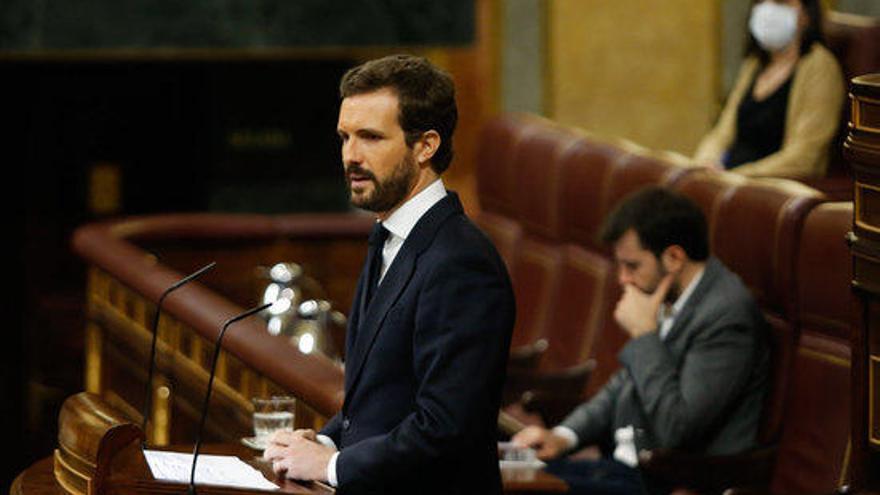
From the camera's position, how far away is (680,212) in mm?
4164

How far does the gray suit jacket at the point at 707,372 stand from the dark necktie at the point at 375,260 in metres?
1.50

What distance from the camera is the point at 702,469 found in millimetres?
4012

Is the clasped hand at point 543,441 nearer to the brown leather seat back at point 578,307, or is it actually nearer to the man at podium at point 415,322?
the brown leather seat back at point 578,307

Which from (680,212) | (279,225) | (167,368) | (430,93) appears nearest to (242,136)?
(279,225)

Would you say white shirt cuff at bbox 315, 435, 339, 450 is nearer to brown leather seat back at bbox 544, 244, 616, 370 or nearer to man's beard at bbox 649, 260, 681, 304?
man's beard at bbox 649, 260, 681, 304

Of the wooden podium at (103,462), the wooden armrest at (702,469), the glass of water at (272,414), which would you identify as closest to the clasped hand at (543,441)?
the wooden armrest at (702,469)

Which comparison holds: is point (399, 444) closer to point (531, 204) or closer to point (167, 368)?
point (167, 368)

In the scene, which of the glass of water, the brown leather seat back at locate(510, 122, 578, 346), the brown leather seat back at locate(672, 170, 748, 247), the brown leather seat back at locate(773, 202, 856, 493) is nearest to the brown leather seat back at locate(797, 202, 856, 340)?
the brown leather seat back at locate(773, 202, 856, 493)

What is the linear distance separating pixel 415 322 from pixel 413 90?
1.01 ft

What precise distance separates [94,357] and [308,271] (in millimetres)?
958

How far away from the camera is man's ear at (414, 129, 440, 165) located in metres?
2.57

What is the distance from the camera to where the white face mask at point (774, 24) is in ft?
19.1

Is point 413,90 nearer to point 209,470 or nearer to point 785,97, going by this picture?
point 209,470

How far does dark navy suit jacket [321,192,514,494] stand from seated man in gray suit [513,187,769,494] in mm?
1518
